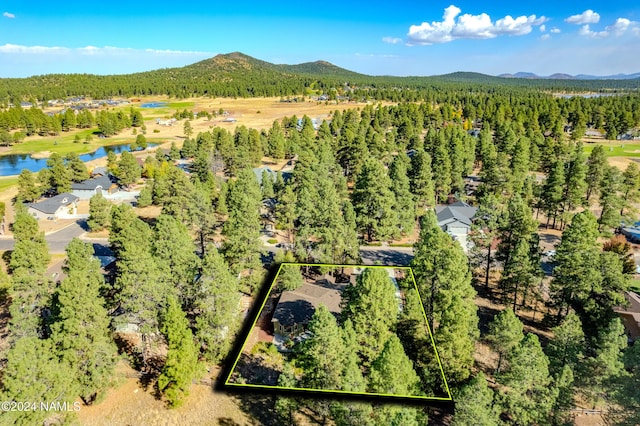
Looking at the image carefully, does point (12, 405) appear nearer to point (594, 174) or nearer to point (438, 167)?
point (438, 167)

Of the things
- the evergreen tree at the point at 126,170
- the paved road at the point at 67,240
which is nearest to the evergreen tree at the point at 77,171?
the evergreen tree at the point at 126,170

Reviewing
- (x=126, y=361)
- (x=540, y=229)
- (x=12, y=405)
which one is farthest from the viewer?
(x=540, y=229)

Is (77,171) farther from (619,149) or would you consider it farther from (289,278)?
(619,149)

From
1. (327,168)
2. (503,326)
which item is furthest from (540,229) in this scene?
(503,326)

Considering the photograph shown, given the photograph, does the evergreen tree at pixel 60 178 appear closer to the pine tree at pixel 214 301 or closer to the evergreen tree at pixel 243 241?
the evergreen tree at pixel 243 241

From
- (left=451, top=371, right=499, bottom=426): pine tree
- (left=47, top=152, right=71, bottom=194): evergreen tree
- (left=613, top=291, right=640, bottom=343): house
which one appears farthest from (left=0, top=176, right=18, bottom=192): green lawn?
(left=613, top=291, right=640, bottom=343): house

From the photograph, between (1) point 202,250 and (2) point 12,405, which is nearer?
(2) point 12,405
